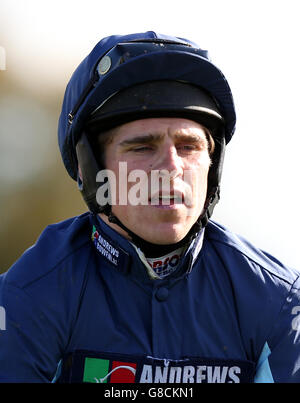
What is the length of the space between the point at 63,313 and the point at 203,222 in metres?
0.74

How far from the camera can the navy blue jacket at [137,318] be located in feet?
7.01

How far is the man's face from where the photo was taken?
84.4 inches

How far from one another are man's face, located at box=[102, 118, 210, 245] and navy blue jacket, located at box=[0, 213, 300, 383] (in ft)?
0.55

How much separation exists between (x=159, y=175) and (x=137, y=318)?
1.99 feet

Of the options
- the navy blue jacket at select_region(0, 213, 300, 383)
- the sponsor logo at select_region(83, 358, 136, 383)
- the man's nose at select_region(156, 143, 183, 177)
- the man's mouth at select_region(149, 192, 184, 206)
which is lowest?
the sponsor logo at select_region(83, 358, 136, 383)

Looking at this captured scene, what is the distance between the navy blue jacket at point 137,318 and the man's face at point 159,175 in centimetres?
17

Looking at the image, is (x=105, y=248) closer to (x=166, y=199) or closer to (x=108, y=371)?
(x=166, y=199)

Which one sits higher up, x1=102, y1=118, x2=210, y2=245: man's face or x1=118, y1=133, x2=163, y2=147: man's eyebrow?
x1=118, y1=133, x2=163, y2=147: man's eyebrow

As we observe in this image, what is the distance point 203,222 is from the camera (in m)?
2.43

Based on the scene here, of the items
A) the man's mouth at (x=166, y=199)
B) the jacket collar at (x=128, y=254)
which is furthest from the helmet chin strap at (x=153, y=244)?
the man's mouth at (x=166, y=199)

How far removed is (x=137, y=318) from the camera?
2223 millimetres

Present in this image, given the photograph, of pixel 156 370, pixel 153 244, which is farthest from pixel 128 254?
pixel 156 370

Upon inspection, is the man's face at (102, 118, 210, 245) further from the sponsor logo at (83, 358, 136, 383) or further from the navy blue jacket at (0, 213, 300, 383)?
the sponsor logo at (83, 358, 136, 383)

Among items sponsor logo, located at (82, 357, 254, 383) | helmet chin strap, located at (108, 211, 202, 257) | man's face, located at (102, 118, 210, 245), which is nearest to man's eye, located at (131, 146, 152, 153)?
man's face, located at (102, 118, 210, 245)
